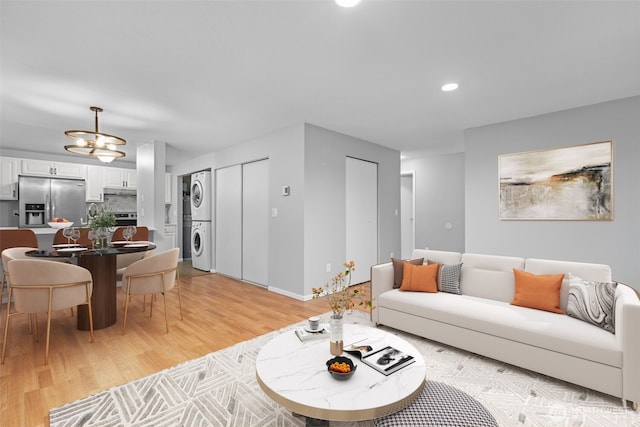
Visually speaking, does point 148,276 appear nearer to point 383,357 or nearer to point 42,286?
point 42,286

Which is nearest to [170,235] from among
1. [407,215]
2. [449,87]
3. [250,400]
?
[407,215]

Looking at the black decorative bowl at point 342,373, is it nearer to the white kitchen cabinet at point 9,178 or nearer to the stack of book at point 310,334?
the stack of book at point 310,334

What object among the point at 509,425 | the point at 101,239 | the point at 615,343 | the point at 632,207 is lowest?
the point at 509,425

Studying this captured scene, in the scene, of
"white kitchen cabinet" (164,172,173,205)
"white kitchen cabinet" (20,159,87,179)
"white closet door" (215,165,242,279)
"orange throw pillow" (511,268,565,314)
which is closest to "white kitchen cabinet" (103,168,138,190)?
"white kitchen cabinet" (20,159,87,179)

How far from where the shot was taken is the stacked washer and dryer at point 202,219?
243 inches

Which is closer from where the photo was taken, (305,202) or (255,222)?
(305,202)

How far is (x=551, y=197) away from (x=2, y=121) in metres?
7.53

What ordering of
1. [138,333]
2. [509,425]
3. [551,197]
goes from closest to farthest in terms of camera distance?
[509,425] < [138,333] < [551,197]

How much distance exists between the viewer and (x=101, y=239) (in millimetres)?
3188

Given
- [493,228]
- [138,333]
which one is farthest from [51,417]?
[493,228]

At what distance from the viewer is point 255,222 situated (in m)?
5.14

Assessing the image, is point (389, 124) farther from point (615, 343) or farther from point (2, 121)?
point (2, 121)

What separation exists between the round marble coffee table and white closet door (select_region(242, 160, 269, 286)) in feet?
10.5

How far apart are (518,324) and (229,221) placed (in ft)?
15.8
